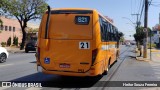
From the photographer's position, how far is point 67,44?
485 inches

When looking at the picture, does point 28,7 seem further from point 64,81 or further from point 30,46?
point 64,81

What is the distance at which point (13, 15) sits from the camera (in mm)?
51000

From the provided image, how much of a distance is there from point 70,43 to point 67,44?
0.38ft

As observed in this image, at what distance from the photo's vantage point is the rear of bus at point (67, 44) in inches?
477

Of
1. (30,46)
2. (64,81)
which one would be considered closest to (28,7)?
(30,46)

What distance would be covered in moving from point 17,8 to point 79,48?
134ft

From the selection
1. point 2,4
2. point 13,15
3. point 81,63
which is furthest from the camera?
point 13,15

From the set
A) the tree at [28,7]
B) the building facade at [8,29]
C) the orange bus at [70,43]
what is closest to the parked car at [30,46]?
the tree at [28,7]

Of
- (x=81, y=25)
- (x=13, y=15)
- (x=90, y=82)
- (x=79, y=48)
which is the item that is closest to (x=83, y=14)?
(x=81, y=25)

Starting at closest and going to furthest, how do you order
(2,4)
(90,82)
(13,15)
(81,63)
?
(81,63) < (90,82) < (2,4) < (13,15)

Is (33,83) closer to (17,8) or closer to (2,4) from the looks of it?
(2,4)

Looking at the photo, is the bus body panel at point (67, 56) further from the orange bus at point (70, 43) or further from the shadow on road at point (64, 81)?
the shadow on road at point (64, 81)

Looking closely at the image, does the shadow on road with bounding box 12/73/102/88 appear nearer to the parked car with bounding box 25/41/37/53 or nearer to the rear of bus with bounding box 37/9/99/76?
the rear of bus with bounding box 37/9/99/76

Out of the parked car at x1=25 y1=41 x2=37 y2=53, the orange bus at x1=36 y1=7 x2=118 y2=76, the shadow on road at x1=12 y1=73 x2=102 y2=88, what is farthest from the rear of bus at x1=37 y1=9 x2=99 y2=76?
the parked car at x1=25 y1=41 x2=37 y2=53
